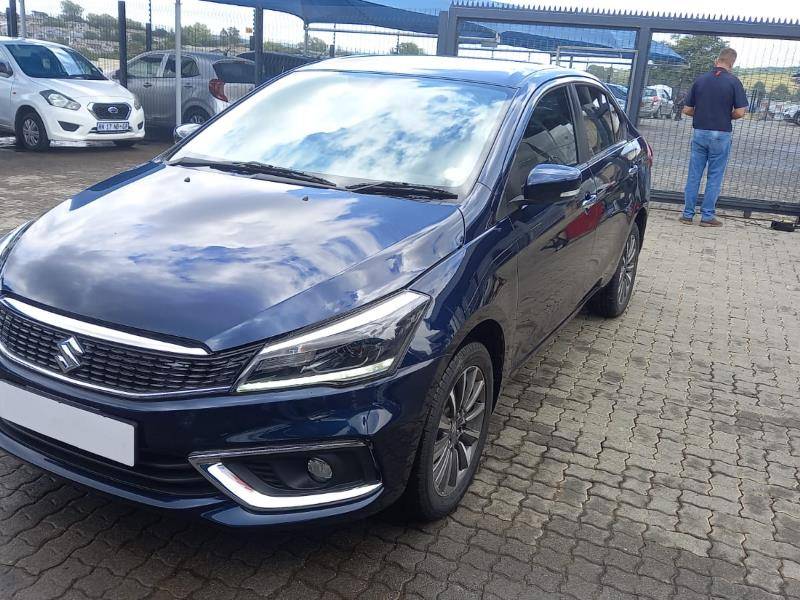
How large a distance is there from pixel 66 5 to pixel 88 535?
1711 cm

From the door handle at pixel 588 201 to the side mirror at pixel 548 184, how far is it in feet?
2.67

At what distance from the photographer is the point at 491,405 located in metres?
3.24

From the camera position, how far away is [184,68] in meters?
14.7

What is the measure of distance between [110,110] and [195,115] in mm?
2485

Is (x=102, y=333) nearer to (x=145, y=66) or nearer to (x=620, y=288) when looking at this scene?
(x=620, y=288)

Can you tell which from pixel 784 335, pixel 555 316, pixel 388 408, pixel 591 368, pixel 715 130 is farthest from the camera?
pixel 715 130

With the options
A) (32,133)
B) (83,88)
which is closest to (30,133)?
(32,133)

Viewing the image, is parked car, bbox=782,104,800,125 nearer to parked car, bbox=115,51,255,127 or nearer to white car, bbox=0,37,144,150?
parked car, bbox=115,51,255,127

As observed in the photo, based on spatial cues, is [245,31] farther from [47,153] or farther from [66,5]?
[47,153]

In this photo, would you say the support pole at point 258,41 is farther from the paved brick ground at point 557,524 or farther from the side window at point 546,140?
the side window at point 546,140

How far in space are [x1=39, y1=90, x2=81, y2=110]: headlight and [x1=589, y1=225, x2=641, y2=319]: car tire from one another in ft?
32.1

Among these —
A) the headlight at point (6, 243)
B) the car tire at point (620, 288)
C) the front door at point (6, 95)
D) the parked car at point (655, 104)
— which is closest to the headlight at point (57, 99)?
the front door at point (6, 95)

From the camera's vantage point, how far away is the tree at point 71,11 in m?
16.8

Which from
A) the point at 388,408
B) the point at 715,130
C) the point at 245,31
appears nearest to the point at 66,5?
the point at 245,31
